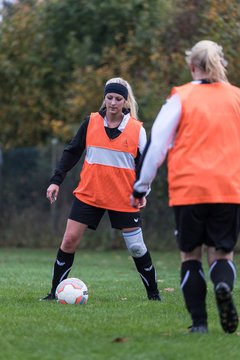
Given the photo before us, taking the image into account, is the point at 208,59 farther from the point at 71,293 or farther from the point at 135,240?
the point at 71,293

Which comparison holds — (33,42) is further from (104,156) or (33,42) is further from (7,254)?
(104,156)

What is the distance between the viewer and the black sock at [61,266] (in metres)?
8.41

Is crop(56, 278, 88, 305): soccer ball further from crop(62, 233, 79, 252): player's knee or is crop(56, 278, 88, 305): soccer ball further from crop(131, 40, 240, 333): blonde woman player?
crop(131, 40, 240, 333): blonde woman player

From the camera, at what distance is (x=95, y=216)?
8281mm

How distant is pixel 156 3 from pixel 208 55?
18.9 metres

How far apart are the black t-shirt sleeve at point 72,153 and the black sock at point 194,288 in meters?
2.55

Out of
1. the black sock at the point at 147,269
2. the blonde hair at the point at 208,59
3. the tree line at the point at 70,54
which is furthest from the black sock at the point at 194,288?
the tree line at the point at 70,54

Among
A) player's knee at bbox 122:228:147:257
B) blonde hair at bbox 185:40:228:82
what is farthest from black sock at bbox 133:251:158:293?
blonde hair at bbox 185:40:228:82

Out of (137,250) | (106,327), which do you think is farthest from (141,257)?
(106,327)

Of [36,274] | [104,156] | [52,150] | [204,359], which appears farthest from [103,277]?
[52,150]

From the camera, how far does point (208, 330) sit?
6273 mm

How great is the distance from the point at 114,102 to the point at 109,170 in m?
0.61

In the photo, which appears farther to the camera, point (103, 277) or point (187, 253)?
point (103, 277)

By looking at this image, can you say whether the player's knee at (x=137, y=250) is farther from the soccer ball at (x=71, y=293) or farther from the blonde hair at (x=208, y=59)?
the blonde hair at (x=208, y=59)
